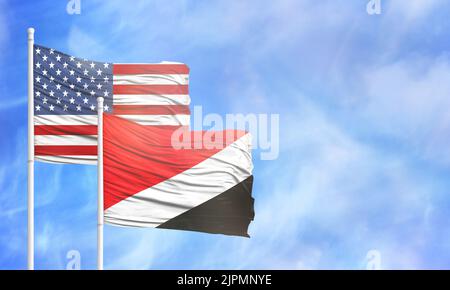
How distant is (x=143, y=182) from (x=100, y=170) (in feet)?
3.18

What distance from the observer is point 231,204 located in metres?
15.7

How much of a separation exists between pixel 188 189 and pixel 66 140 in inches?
111

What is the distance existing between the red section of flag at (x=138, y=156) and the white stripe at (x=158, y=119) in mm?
429

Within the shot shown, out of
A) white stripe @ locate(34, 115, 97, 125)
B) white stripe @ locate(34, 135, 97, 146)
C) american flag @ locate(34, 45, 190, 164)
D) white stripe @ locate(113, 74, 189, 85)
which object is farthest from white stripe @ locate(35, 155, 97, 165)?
white stripe @ locate(113, 74, 189, 85)

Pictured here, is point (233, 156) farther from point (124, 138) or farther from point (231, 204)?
point (124, 138)

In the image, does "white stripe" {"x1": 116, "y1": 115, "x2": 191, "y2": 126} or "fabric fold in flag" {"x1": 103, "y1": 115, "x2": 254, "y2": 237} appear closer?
"fabric fold in flag" {"x1": 103, "y1": 115, "x2": 254, "y2": 237}

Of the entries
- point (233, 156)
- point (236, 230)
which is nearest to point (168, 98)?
point (233, 156)

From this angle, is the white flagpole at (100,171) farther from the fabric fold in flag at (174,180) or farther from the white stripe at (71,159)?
the white stripe at (71,159)

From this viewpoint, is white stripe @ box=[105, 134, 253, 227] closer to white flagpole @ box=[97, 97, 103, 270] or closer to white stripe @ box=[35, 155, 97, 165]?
white flagpole @ box=[97, 97, 103, 270]

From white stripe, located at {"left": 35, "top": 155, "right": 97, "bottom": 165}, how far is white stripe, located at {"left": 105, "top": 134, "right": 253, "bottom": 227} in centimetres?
121

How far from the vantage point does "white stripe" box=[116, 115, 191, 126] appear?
16.2 metres

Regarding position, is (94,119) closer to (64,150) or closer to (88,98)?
(88,98)
